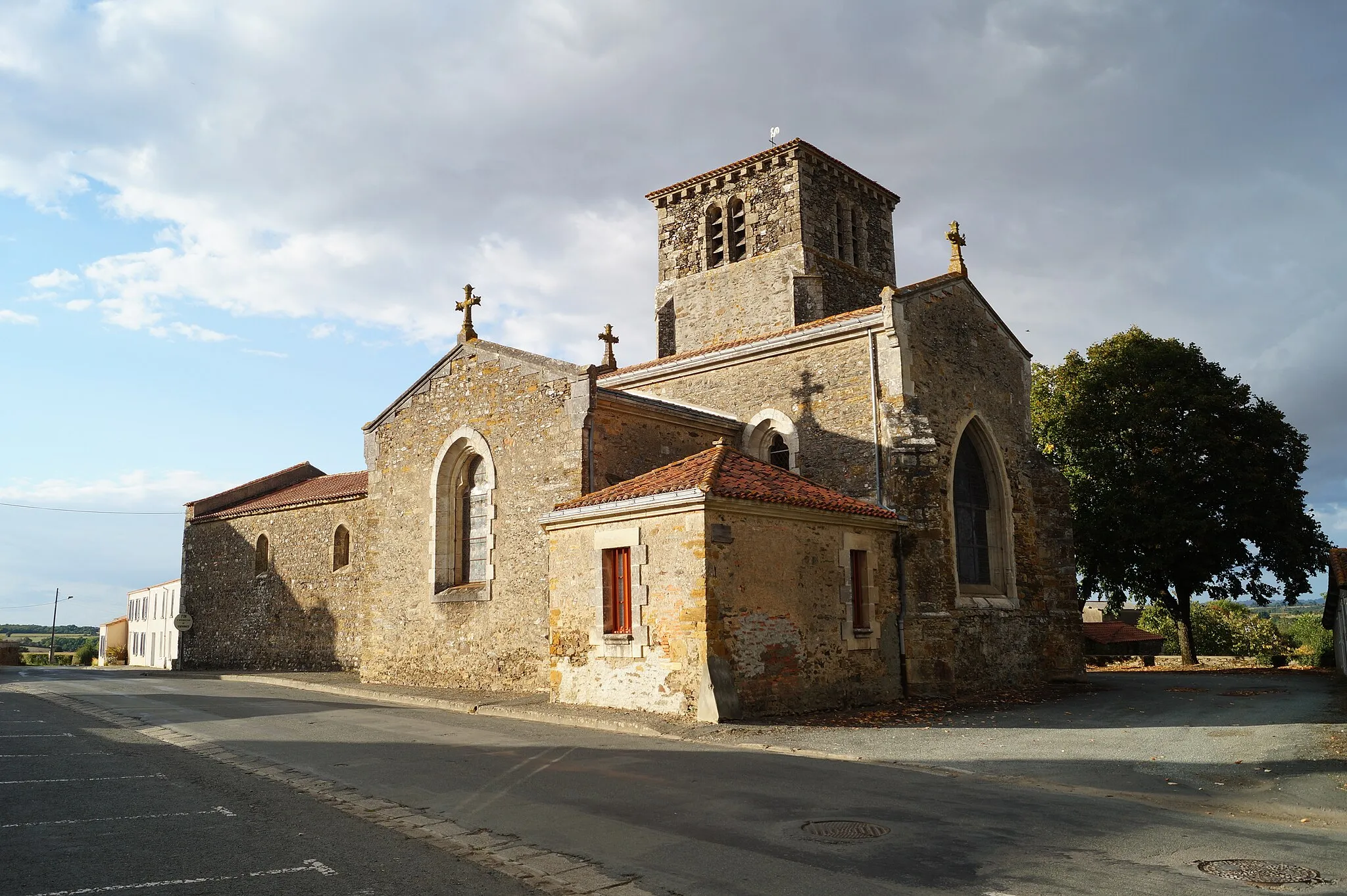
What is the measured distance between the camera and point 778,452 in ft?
62.3

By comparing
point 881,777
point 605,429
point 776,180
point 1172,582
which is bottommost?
point 881,777

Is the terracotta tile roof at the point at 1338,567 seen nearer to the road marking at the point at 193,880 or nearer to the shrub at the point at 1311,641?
the shrub at the point at 1311,641

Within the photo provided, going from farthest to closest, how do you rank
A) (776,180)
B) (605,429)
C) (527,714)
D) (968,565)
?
(776,180), (968,565), (605,429), (527,714)

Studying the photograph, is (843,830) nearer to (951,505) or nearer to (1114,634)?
(951,505)

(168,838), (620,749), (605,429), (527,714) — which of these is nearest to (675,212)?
(605,429)

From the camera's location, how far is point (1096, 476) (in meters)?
28.4

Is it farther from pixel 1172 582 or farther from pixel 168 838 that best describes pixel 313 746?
pixel 1172 582

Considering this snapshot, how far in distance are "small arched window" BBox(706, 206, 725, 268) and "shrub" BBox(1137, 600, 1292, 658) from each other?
23.0m

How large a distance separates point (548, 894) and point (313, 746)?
22.1 feet

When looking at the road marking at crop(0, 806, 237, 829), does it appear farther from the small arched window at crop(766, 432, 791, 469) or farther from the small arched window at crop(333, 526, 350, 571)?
the small arched window at crop(333, 526, 350, 571)

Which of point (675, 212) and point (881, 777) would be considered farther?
point (675, 212)

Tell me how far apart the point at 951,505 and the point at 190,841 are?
47.1ft

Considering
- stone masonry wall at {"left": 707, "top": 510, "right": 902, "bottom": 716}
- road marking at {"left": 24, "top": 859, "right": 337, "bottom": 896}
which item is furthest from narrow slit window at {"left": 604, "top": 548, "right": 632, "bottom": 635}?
road marking at {"left": 24, "top": 859, "right": 337, "bottom": 896}

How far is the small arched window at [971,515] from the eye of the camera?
18.5 metres
